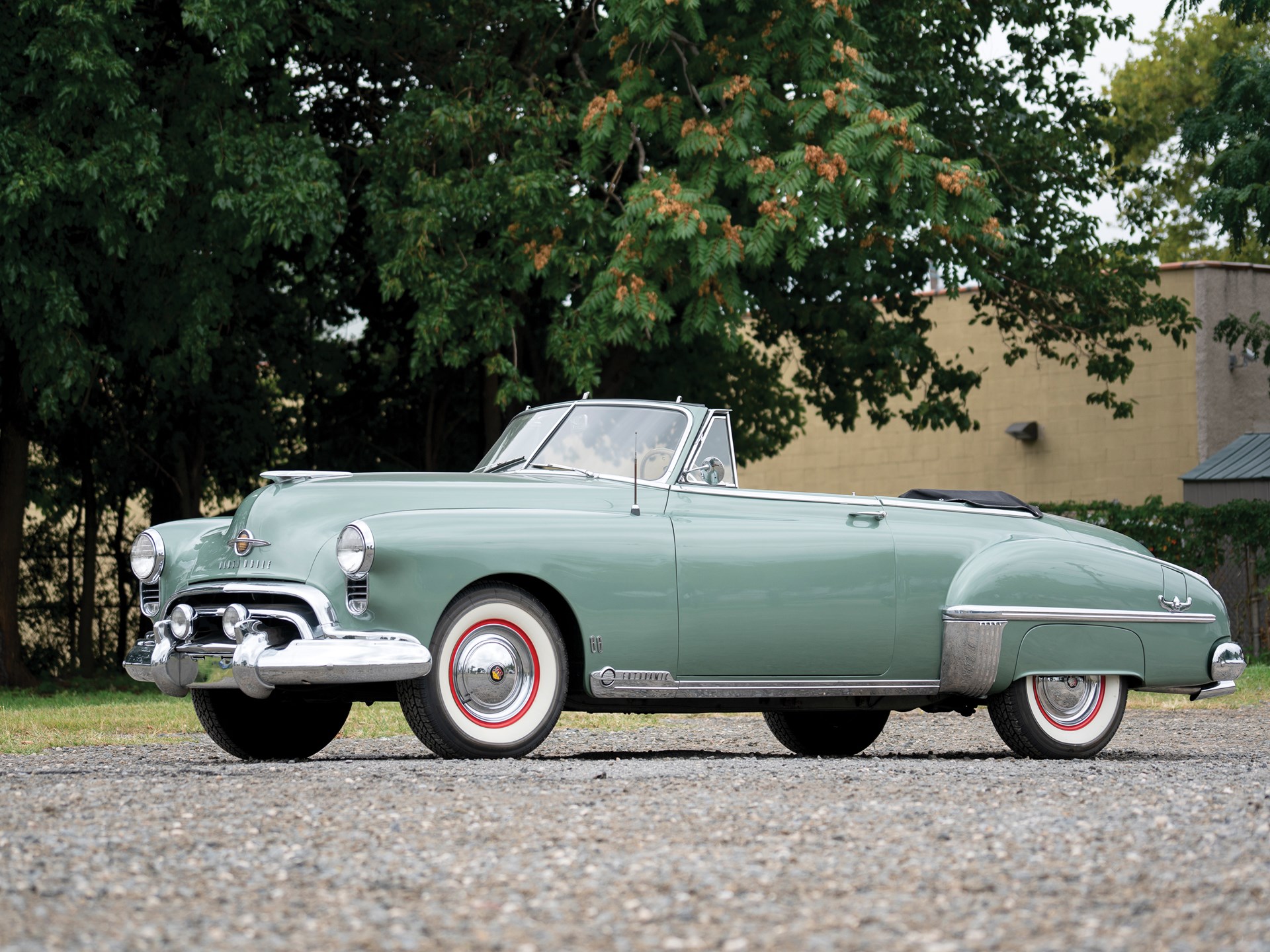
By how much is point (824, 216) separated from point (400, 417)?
31.0 ft

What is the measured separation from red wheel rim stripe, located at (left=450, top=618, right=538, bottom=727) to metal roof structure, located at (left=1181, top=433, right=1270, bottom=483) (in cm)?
1877

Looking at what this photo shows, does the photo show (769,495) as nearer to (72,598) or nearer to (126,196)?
(126,196)

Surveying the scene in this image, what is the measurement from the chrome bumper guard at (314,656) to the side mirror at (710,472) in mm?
1817

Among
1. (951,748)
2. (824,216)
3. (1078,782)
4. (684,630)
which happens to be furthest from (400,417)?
(1078,782)

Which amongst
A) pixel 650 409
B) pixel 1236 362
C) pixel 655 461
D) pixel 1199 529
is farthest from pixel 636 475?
pixel 1236 362

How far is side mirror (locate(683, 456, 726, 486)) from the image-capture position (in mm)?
8375

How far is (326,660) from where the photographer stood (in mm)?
7031

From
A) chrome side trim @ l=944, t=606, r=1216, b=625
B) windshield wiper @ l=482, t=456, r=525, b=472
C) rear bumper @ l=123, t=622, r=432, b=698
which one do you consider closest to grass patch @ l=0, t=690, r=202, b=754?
windshield wiper @ l=482, t=456, r=525, b=472

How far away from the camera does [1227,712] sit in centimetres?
1390

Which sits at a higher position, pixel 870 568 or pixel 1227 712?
pixel 870 568

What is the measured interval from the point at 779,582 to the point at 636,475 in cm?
86

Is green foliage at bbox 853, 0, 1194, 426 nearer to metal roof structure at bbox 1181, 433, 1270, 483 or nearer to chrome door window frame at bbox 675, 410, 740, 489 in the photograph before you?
metal roof structure at bbox 1181, 433, 1270, 483

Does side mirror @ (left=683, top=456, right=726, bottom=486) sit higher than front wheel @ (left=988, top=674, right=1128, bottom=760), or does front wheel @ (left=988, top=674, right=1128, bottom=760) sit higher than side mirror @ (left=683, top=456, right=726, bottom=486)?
side mirror @ (left=683, top=456, right=726, bottom=486)

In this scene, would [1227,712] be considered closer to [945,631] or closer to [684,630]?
[945,631]
